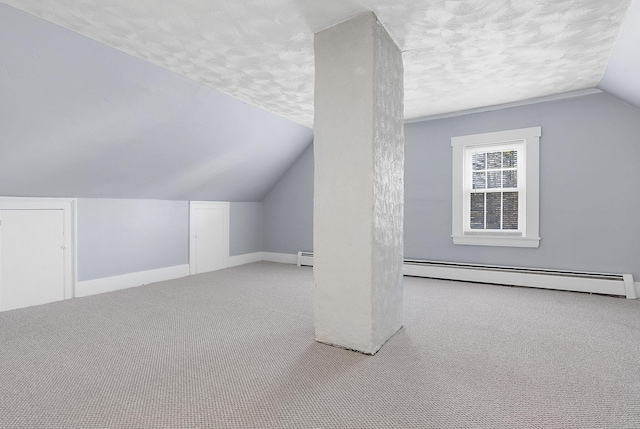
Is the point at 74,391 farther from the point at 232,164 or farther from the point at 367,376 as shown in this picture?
the point at 232,164

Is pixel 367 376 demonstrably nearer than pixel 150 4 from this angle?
Yes

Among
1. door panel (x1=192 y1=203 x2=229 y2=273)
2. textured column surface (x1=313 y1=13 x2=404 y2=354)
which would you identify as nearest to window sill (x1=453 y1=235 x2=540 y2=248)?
textured column surface (x1=313 y1=13 x2=404 y2=354)

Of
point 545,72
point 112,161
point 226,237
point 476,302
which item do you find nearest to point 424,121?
point 545,72

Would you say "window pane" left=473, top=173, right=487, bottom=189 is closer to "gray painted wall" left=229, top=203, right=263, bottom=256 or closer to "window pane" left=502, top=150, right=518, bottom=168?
"window pane" left=502, top=150, right=518, bottom=168

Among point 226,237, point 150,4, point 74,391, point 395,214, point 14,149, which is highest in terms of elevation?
point 150,4

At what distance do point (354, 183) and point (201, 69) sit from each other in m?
2.01

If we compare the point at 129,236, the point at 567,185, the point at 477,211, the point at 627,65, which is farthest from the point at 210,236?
the point at 627,65

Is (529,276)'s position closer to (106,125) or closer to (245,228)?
(245,228)

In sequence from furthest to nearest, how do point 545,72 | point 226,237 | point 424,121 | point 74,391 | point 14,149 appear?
point 226,237
point 424,121
point 545,72
point 14,149
point 74,391

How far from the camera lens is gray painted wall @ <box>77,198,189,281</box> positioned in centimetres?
402

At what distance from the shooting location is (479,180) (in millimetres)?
4664

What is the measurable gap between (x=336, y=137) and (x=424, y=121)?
119 inches

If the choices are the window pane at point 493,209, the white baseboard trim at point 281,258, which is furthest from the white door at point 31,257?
the window pane at point 493,209

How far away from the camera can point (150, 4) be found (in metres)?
2.20
